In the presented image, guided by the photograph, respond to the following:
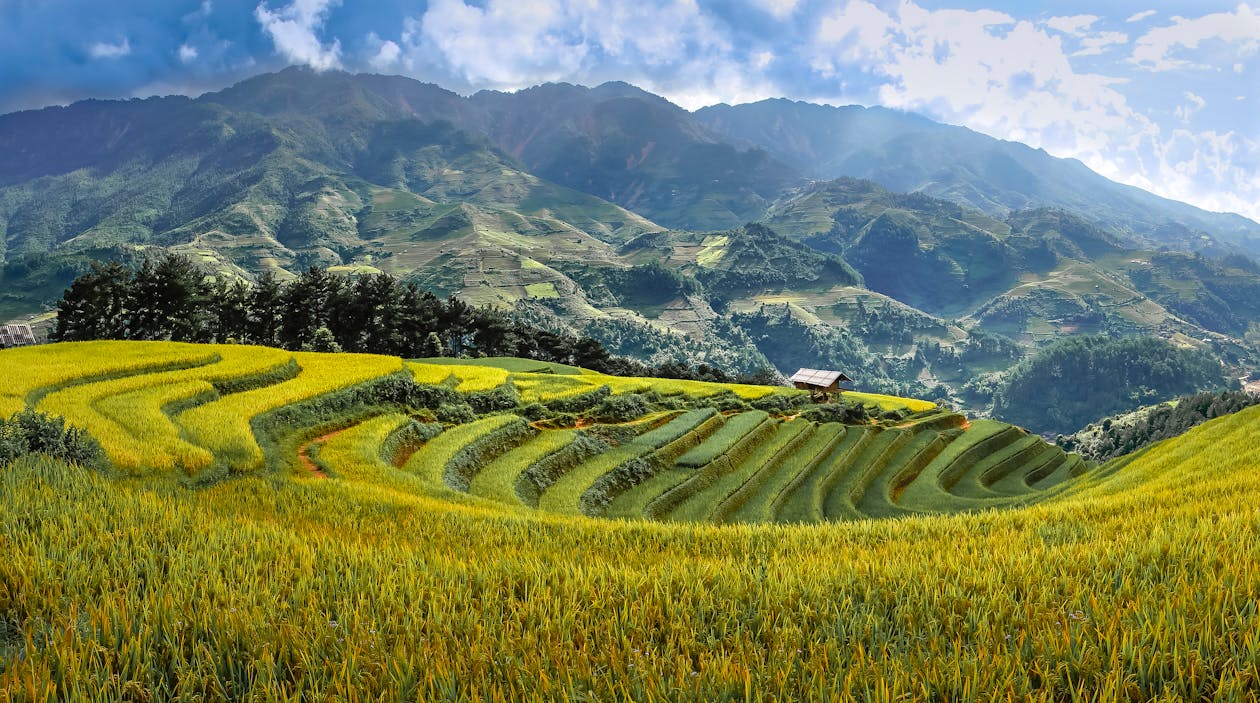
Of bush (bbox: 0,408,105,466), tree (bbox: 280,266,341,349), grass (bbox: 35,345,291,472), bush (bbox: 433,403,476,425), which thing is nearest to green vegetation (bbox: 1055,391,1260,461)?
bush (bbox: 433,403,476,425)

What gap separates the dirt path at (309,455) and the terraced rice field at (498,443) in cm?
13

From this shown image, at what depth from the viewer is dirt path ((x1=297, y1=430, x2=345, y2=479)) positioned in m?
15.9

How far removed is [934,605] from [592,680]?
2.71m

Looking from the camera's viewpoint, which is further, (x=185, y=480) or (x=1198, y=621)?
(x=185, y=480)

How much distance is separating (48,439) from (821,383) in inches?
1894

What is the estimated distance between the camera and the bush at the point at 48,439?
966cm

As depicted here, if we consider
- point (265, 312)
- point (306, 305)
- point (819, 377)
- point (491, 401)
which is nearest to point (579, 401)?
point (491, 401)

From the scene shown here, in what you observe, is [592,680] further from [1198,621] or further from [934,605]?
[1198,621]

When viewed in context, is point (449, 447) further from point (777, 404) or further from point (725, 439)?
point (777, 404)

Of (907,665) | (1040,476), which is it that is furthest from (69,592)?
(1040,476)

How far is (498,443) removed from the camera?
23.0m

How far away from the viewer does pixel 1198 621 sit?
12.2 feet

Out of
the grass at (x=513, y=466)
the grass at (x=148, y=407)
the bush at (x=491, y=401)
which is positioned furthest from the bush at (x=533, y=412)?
the grass at (x=148, y=407)

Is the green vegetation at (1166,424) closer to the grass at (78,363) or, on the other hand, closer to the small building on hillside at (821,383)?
the small building on hillside at (821,383)
